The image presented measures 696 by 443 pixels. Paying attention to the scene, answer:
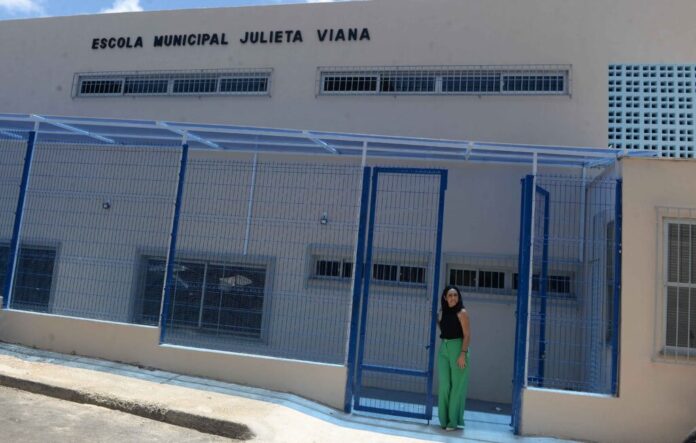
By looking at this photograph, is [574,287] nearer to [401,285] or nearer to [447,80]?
[401,285]

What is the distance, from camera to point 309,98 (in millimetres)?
9500

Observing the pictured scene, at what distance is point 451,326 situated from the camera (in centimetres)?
601

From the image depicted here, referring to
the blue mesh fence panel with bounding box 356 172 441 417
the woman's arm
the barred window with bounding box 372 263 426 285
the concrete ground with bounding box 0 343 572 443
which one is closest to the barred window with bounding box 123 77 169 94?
the blue mesh fence panel with bounding box 356 172 441 417

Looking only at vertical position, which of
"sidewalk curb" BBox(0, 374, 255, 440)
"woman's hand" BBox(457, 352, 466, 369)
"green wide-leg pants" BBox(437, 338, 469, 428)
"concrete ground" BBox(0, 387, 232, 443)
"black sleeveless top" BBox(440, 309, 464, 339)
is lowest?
"concrete ground" BBox(0, 387, 232, 443)

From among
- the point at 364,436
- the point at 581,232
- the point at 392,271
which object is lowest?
the point at 364,436

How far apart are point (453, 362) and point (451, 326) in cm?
39

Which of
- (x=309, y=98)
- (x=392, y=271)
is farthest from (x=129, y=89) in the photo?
(x=392, y=271)

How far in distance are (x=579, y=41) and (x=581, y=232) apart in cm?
307

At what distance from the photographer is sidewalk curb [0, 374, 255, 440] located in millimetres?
5125

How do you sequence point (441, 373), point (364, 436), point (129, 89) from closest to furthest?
point (364, 436) < point (441, 373) < point (129, 89)

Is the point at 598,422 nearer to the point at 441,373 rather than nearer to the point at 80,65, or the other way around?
the point at 441,373

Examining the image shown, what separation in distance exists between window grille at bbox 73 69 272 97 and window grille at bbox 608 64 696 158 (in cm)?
575

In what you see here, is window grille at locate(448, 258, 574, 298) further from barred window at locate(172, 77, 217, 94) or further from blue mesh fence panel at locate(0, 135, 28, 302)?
blue mesh fence panel at locate(0, 135, 28, 302)

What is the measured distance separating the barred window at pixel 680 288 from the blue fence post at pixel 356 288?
10.7 feet
